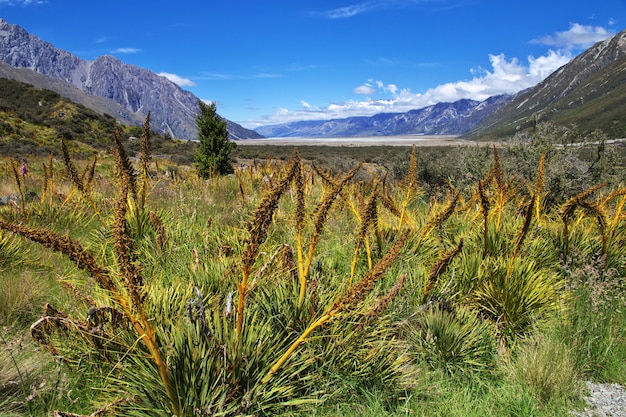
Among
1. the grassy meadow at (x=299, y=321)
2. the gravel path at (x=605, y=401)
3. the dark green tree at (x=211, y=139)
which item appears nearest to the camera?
the grassy meadow at (x=299, y=321)

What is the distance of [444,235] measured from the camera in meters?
6.12

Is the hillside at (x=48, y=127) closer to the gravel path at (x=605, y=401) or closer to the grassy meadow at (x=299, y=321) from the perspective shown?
the grassy meadow at (x=299, y=321)

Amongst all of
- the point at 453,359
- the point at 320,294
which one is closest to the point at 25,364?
the point at 320,294

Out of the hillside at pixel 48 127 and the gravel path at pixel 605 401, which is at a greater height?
the hillside at pixel 48 127

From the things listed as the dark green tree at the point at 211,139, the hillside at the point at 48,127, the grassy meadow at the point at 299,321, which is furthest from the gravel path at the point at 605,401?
the hillside at the point at 48,127

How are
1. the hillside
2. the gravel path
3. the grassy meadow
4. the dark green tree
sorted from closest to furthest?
1. the grassy meadow
2. the gravel path
3. the dark green tree
4. the hillside

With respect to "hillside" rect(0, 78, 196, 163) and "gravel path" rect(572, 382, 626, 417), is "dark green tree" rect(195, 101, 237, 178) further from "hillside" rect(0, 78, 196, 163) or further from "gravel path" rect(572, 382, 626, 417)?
"gravel path" rect(572, 382, 626, 417)

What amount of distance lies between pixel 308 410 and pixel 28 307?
312 cm

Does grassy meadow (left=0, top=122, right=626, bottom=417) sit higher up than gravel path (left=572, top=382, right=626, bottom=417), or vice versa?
grassy meadow (left=0, top=122, right=626, bottom=417)

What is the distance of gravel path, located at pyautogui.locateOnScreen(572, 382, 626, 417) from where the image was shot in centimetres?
312

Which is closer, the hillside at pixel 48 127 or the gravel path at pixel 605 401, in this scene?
the gravel path at pixel 605 401

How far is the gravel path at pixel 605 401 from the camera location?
312 centimetres

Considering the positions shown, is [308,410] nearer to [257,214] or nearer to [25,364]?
[257,214]

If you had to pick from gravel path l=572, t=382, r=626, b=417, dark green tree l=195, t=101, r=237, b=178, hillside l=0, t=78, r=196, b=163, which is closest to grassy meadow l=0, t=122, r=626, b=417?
gravel path l=572, t=382, r=626, b=417
